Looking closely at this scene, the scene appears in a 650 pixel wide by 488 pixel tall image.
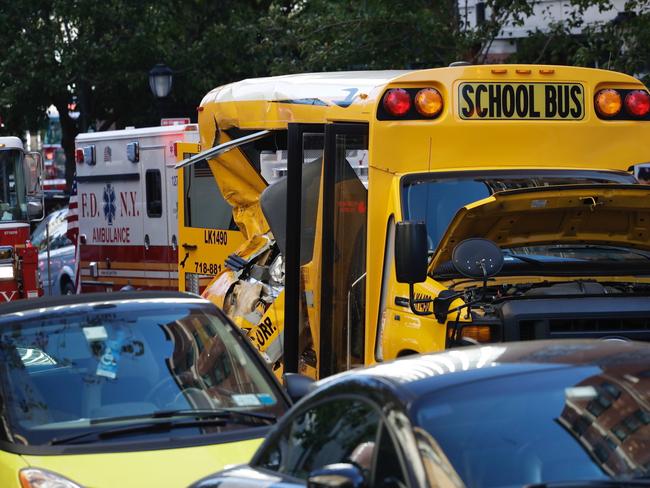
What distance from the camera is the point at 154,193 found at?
1791 cm

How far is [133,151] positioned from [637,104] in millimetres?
9451

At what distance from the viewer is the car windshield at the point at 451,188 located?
8977 mm

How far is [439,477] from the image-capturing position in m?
4.19

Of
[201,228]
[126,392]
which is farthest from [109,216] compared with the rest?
[126,392]

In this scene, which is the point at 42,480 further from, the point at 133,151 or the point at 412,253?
the point at 133,151

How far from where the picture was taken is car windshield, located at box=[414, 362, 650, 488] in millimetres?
4289

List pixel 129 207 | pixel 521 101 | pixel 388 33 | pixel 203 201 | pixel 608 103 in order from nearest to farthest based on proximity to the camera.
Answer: pixel 521 101 < pixel 608 103 < pixel 203 201 < pixel 129 207 < pixel 388 33

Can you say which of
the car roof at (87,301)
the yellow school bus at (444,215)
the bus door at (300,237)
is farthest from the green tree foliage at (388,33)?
the car roof at (87,301)

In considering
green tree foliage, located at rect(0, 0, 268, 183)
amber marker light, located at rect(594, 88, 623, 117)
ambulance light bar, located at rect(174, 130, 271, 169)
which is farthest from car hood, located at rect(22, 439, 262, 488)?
green tree foliage, located at rect(0, 0, 268, 183)

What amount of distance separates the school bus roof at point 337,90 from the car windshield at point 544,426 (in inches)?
195

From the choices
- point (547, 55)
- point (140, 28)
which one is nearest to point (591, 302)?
point (547, 55)

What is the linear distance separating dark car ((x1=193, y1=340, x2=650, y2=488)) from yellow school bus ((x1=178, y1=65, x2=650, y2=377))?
2.98m

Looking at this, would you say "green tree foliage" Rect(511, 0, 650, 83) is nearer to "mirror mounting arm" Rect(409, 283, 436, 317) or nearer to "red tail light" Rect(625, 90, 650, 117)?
"red tail light" Rect(625, 90, 650, 117)

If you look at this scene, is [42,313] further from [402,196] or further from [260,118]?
[260,118]
